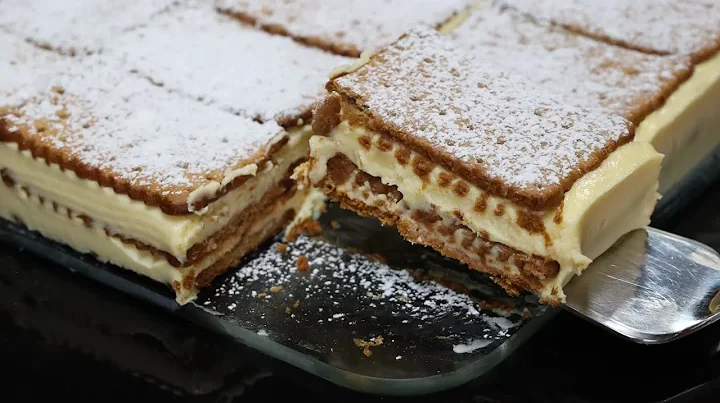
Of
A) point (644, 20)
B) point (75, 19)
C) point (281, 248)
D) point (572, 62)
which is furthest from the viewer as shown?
point (75, 19)

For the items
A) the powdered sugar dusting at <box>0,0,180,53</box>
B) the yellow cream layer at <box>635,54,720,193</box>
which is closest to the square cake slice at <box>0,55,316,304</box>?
the powdered sugar dusting at <box>0,0,180,53</box>

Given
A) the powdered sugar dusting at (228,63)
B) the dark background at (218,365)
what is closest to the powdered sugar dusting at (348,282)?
the dark background at (218,365)

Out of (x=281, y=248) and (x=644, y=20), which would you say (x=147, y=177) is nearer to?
(x=281, y=248)

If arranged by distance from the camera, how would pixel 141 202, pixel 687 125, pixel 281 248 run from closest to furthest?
pixel 141 202 < pixel 281 248 < pixel 687 125

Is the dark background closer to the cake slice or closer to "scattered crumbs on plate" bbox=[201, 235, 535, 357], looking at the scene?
"scattered crumbs on plate" bbox=[201, 235, 535, 357]

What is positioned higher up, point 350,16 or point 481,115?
point 481,115

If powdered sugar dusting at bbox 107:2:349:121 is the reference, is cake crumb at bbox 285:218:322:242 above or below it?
below

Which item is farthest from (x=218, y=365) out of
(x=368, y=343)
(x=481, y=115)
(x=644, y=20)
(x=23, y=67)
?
(x=644, y=20)

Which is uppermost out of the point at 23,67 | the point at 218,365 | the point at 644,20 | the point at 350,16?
the point at 644,20
